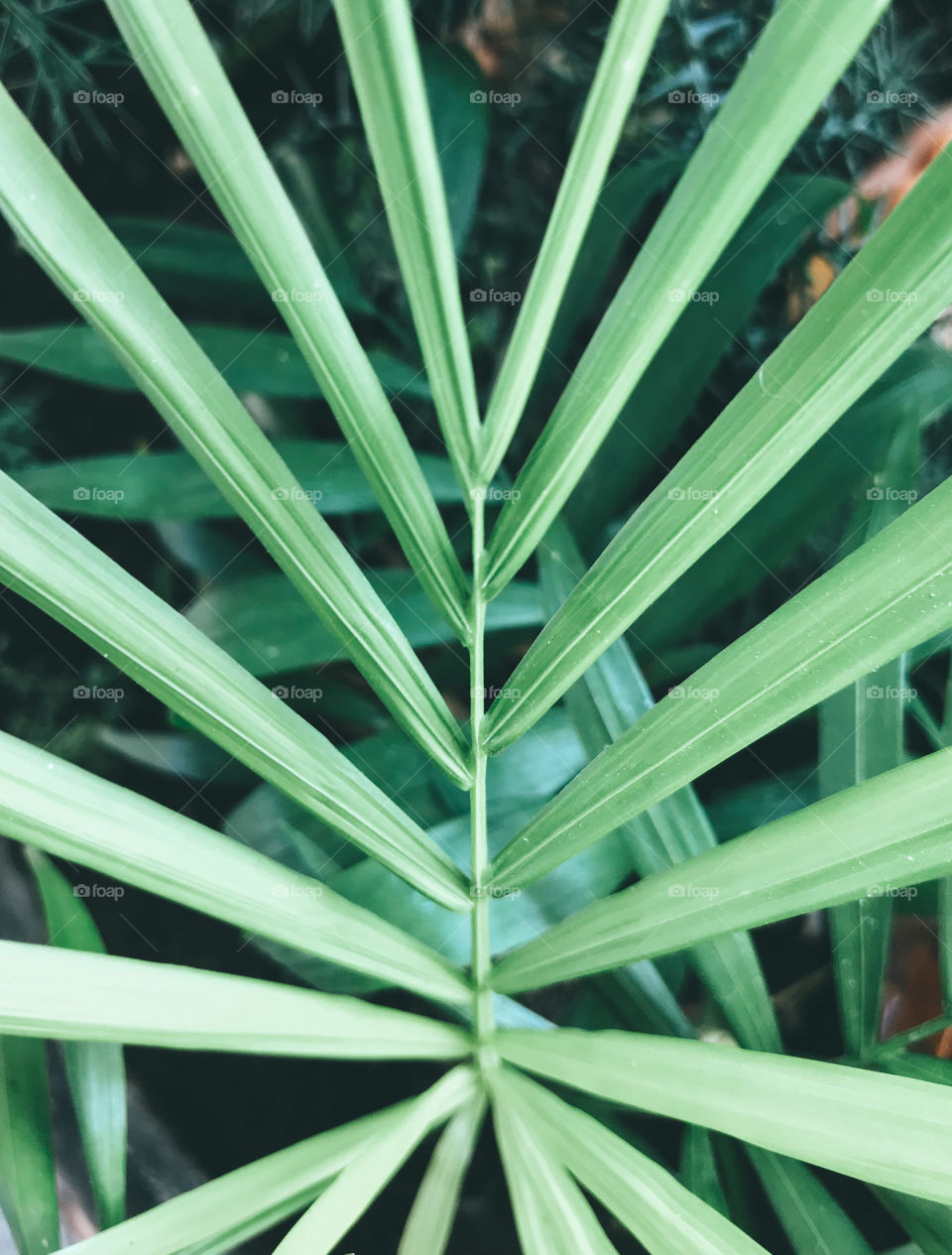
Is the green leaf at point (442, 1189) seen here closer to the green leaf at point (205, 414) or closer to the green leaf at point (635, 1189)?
the green leaf at point (635, 1189)

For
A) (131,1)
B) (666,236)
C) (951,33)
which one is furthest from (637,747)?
(951,33)

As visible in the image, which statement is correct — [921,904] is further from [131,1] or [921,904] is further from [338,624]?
[131,1]

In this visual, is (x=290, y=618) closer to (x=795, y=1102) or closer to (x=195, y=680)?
(x=195, y=680)

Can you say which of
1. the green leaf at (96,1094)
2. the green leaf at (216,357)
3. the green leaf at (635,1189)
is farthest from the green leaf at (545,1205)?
the green leaf at (216,357)

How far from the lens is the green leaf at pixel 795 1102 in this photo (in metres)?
0.27

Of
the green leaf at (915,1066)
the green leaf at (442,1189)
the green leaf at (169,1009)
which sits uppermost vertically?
the green leaf at (169,1009)

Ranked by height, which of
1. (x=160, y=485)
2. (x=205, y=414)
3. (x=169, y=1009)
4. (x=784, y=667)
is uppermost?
(x=160, y=485)

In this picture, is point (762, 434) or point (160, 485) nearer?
point (762, 434)

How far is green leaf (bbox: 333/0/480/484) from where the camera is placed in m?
0.27

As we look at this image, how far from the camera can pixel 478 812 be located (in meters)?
0.39

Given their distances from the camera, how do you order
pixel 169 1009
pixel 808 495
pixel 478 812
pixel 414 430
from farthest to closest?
pixel 414 430 < pixel 808 495 < pixel 478 812 < pixel 169 1009

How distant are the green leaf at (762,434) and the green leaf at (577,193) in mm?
43

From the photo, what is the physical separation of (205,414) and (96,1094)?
372 mm

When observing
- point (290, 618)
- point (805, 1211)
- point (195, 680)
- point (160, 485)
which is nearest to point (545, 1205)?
point (805, 1211)
